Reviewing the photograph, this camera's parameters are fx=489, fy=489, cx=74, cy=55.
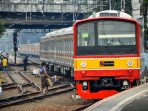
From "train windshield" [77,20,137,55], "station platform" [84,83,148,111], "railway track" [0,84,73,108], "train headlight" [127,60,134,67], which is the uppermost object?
"train windshield" [77,20,137,55]

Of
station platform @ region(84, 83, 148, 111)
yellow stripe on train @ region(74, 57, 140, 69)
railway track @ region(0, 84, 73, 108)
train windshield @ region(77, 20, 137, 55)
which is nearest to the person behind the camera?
station platform @ region(84, 83, 148, 111)

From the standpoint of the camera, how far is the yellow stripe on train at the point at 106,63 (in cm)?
1722

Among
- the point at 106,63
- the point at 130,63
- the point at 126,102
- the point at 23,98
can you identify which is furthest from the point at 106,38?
the point at 23,98

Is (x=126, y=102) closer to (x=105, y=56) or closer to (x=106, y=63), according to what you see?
(x=106, y=63)

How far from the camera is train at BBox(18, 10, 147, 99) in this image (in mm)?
17250

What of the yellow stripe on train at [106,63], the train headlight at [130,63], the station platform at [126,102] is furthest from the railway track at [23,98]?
the train headlight at [130,63]

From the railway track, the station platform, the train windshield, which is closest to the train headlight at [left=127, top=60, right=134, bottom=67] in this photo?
the train windshield

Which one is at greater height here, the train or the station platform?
the train

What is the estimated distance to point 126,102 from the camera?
1433cm

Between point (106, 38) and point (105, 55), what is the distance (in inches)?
25.6

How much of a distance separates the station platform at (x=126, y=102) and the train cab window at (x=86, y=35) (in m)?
2.23

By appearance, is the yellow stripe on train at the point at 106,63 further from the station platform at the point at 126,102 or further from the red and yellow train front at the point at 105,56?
the station platform at the point at 126,102

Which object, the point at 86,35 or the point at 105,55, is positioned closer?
the point at 105,55

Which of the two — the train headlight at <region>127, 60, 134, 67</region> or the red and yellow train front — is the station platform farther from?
the train headlight at <region>127, 60, 134, 67</region>
